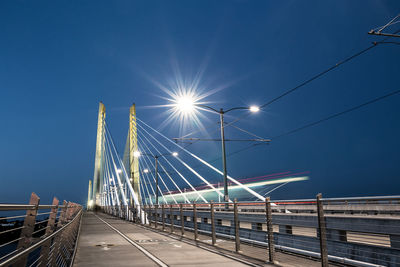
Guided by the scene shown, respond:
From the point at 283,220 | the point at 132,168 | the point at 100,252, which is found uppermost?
the point at 132,168

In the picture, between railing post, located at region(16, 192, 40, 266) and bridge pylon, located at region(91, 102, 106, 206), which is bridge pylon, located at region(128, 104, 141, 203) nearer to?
bridge pylon, located at region(91, 102, 106, 206)

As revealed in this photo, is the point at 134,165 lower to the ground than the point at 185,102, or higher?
lower

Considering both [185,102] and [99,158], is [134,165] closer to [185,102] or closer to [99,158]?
[185,102]

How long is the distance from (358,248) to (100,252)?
290 inches

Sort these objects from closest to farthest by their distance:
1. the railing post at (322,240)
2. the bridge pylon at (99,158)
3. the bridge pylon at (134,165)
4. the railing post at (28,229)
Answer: the railing post at (28,229), the railing post at (322,240), the bridge pylon at (134,165), the bridge pylon at (99,158)

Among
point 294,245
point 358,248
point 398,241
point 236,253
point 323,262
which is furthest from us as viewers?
point 294,245

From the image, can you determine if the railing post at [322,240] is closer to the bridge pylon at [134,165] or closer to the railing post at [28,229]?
the railing post at [28,229]

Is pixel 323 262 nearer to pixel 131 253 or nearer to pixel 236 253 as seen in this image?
pixel 236 253

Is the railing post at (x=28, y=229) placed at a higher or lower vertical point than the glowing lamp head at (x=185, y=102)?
lower

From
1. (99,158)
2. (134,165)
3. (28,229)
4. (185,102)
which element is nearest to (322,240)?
(28,229)

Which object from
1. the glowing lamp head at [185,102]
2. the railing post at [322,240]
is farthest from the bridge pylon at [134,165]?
the railing post at [322,240]

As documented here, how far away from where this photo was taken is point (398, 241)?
778 cm

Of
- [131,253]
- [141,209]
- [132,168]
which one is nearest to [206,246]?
[131,253]

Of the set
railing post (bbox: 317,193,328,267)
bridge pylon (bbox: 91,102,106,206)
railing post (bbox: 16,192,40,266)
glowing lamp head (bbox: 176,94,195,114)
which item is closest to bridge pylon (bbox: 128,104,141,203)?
glowing lamp head (bbox: 176,94,195,114)
